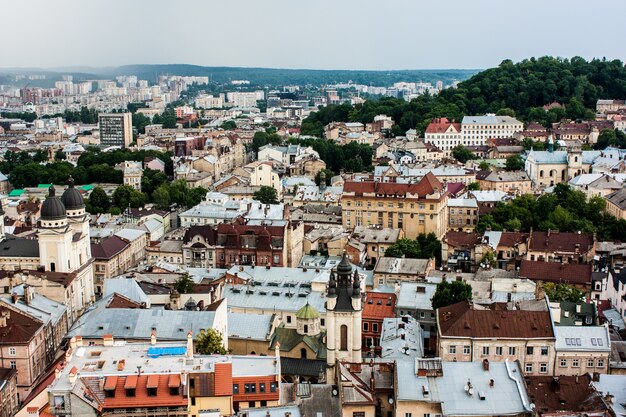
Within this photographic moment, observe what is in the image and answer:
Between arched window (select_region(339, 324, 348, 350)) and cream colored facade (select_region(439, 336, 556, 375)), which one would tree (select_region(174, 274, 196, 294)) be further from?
cream colored facade (select_region(439, 336, 556, 375))

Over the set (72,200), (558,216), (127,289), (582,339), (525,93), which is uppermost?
(525,93)

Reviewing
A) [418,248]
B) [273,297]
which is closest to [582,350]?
[273,297]

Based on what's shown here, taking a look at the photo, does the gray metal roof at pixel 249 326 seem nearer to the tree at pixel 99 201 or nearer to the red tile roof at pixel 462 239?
the red tile roof at pixel 462 239

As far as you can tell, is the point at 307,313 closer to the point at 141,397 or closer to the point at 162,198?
the point at 141,397

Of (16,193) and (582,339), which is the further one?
(16,193)

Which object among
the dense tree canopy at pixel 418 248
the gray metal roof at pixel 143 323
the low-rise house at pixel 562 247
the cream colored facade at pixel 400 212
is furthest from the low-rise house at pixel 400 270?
the gray metal roof at pixel 143 323

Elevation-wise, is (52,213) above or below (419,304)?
above

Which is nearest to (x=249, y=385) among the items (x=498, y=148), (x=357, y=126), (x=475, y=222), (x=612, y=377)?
(x=612, y=377)
